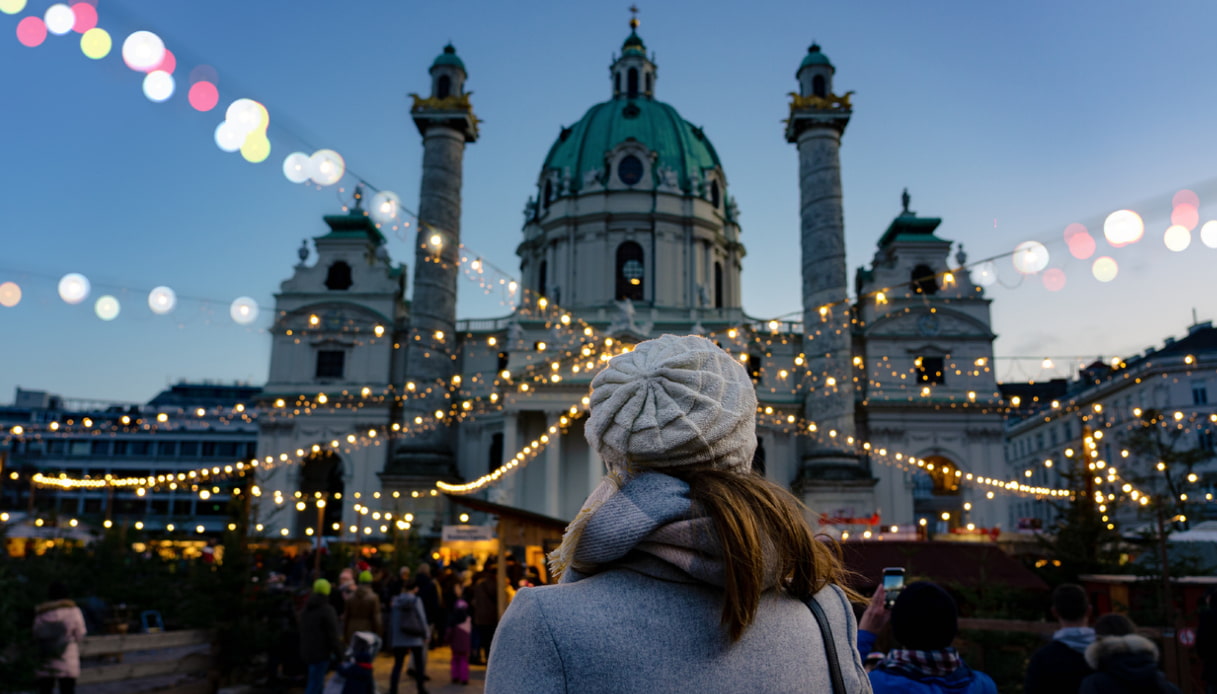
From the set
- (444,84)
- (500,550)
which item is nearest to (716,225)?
(444,84)

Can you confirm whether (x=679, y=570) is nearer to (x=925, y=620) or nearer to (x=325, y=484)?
(x=925, y=620)

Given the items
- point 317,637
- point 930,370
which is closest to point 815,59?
point 930,370

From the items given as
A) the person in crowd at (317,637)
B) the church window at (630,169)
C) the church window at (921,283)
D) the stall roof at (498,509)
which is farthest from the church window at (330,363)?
the person in crowd at (317,637)

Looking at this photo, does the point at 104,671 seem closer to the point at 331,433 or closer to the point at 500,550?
the point at 500,550

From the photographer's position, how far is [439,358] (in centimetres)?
4162

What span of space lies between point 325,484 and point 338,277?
10.9m

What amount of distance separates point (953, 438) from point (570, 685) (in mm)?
44586

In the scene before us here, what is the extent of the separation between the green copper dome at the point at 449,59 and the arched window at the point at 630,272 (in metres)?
14.4

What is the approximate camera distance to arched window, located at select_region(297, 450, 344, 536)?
146 ft

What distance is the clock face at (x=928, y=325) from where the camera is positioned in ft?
145

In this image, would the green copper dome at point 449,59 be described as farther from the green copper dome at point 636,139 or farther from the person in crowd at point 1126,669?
the person in crowd at point 1126,669

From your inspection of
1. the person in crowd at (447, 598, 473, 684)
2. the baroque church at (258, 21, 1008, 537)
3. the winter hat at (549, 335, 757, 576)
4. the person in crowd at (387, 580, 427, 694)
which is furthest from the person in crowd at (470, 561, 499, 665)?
the baroque church at (258, 21, 1008, 537)

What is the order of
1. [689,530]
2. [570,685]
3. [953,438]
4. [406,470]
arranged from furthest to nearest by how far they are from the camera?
1. [953,438]
2. [406,470]
3. [689,530]
4. [570,685]

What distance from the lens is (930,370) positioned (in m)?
43.8
